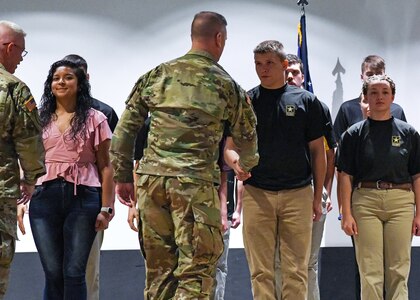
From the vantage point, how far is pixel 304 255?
4.12 metres

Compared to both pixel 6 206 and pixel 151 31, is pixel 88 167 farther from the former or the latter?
pixel 151 31

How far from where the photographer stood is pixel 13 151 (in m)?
3.41

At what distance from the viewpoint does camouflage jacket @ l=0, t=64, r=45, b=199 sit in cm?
334

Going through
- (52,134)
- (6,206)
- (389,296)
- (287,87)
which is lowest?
(389,296)

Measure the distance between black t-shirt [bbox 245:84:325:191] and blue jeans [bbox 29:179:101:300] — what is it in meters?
0.99

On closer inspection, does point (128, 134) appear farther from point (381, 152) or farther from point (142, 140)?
point (381, 152)

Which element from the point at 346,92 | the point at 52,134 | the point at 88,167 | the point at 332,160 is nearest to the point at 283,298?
the point at 332,160

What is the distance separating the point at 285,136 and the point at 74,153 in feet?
3.84

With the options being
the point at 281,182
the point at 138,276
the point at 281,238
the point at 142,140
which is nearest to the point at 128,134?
the point at 142,140

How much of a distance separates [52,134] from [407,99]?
122 inches

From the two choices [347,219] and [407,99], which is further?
[407,99]

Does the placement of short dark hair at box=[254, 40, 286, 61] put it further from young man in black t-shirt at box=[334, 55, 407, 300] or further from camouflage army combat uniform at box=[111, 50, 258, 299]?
young man in black t-shirt at box=[334, 55, 407, 300]

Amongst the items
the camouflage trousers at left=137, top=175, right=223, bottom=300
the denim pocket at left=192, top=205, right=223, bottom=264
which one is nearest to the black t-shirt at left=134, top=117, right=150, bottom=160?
the camouflage trousers at left=137, top=175, right=223, bottom=300

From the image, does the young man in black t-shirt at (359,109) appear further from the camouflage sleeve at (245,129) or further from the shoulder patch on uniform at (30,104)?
the shoulder patch on uniform at (30,104)
